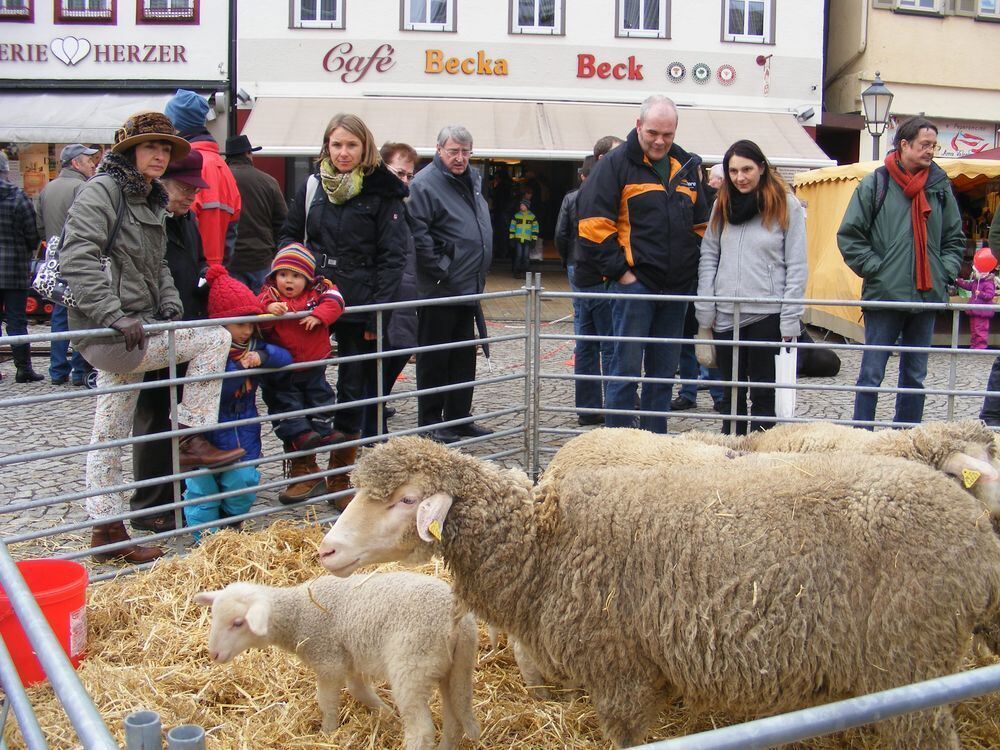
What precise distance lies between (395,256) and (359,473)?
9.81ft

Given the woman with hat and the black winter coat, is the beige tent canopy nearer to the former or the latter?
the black winter coat

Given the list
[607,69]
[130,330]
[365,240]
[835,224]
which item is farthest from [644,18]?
[130,330]

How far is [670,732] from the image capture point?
3.39 m

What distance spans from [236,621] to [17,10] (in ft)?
64.5

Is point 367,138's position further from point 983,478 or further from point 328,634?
point 983,478

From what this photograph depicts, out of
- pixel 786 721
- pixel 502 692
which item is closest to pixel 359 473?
pixel 502 692

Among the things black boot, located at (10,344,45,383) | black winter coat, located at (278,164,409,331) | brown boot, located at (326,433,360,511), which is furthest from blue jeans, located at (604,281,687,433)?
black boot, located at (10,344,45,383)

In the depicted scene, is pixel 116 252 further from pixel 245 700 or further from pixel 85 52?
pixel 85 52

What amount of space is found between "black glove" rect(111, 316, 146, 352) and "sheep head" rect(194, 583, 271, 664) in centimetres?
144

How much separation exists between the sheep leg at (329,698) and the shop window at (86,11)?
1887cm

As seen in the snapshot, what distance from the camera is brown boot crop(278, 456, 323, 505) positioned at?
5.40 metres

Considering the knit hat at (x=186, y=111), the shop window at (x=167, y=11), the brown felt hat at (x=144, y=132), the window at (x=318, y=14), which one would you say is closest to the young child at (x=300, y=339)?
the brown felt hat at (x=144, y=132)

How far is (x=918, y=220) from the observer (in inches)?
242

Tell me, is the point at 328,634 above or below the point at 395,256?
below
